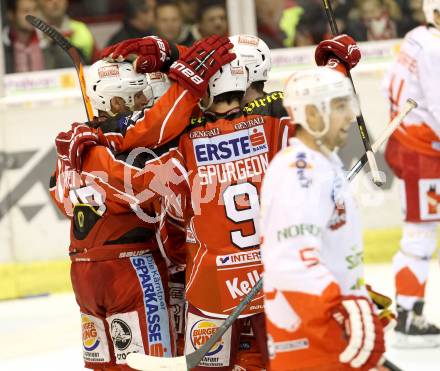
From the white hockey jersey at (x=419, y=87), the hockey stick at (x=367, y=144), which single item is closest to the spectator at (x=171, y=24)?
the white hockey jersey at (x=419, y=87)

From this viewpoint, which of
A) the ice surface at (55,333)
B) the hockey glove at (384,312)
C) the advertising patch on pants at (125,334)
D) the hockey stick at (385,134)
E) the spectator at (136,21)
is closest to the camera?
the hockey glove at (384,312)

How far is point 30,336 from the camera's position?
6.45 metres

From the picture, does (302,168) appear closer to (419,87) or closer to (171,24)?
(419,87)

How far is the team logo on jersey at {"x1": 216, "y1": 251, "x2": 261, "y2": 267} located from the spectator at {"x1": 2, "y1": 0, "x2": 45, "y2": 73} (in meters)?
4.16

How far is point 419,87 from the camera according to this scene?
561 cm

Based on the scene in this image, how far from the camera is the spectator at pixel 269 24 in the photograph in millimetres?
7980

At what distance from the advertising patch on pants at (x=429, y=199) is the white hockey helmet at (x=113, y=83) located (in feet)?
6.37

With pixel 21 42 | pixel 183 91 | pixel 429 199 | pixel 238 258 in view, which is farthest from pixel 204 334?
pixel 21 42

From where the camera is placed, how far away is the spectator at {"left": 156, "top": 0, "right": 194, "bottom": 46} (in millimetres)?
7914

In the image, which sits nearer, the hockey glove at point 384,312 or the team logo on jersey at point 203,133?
the hockey glove at point 384,312

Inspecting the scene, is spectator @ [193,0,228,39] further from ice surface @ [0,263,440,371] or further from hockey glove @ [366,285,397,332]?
hockey glove @ [366,285,397,332]

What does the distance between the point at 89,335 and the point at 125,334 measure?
202 millimetres

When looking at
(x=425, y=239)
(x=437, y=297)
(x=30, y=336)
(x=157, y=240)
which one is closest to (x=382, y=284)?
(x=437, y=297)

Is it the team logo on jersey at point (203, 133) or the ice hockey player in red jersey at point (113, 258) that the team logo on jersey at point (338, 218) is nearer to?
the team logo on jersey at point (203, 133)
